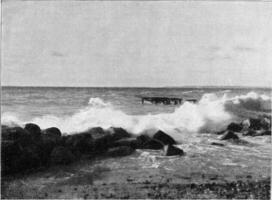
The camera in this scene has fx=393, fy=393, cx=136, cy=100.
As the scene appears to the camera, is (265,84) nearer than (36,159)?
No

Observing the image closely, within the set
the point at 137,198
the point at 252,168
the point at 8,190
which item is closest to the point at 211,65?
the point at 252,168

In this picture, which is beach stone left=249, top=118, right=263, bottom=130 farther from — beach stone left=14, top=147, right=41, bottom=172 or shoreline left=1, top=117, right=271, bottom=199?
beach stone left=14, top=147, right=41, bottom=172

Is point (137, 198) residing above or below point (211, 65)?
below

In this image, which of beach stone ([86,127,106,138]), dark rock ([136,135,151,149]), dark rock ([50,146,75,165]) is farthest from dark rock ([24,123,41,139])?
dark rock ([136,135,151,149])

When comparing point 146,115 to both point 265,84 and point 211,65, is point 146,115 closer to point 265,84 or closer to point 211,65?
point 211,65

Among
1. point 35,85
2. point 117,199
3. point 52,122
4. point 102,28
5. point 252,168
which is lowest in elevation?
point 117,199

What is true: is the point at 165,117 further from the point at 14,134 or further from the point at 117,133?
the point at 14,134
